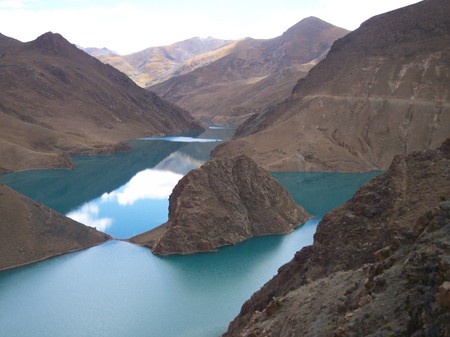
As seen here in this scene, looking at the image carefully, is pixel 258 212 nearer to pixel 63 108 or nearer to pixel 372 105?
pixel 372 105

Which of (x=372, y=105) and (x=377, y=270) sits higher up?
(x=372, y=105)

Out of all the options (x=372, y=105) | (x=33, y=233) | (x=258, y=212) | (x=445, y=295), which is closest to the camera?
(x=445, y=295)

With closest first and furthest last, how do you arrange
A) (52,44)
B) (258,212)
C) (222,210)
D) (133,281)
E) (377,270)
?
(377,270)
(133,281)
(222,210)
(258,212)
(52,44)

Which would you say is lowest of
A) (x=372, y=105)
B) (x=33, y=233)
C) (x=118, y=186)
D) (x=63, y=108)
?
(x=33, y=233)

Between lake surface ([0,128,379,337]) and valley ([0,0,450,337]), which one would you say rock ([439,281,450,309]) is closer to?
valley ([0,0,450,337])

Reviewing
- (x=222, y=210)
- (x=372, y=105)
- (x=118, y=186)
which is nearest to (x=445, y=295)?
(x=222, y=210)

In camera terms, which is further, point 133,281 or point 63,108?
point 63,108
